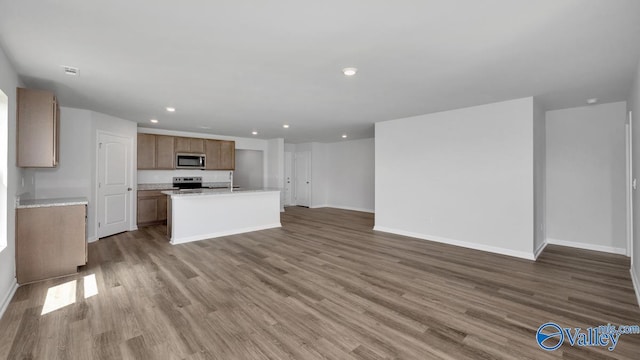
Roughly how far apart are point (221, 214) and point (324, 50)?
13.0 feet

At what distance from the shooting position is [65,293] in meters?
2.88

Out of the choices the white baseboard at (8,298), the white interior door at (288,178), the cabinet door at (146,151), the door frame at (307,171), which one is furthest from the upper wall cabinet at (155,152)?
the door frame at (307,171)

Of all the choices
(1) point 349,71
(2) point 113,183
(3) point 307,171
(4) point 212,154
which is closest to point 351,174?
(3) point 307,171

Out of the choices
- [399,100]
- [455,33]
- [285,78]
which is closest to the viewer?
[455,33]

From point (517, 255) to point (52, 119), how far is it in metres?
6.30

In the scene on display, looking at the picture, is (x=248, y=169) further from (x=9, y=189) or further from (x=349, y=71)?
(x=349, y=71)

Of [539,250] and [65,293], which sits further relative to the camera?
[539,250]

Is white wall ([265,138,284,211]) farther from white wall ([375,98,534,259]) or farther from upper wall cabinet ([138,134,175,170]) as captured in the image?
white wall ([375,98,534,259])

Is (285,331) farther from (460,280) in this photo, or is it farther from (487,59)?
(487,59)

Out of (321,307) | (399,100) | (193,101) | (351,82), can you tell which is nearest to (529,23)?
(351,82)

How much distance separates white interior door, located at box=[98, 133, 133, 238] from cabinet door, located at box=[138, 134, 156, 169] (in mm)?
589

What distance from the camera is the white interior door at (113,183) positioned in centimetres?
517

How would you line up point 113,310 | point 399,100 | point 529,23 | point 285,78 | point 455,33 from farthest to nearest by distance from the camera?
point 399,100 → point 285,78 → point 113,310 → point 455,33 → point 529,23

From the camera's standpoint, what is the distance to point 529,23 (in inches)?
78.2
